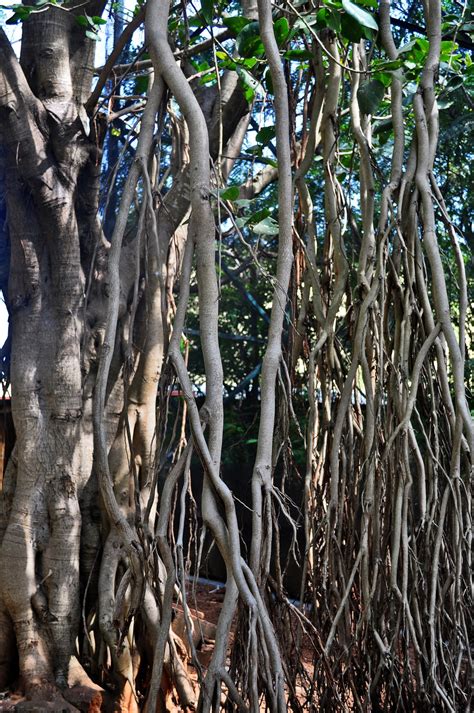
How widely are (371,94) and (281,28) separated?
38 cm

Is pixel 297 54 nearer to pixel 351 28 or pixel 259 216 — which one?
pixel 351 28

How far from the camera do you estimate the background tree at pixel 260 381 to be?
86.0 inches

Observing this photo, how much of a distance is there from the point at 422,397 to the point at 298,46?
2387 millimetres

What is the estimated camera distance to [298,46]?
163 inches

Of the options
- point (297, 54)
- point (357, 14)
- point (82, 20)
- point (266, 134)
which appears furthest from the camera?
point (82, 20)

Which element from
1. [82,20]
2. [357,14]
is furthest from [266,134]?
[82,20]

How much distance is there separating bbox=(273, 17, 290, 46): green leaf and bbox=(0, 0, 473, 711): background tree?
10 mm

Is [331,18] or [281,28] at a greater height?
[281,28]

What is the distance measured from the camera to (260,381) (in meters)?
2.93

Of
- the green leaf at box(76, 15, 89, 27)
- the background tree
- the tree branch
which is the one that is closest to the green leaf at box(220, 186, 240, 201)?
the background tree

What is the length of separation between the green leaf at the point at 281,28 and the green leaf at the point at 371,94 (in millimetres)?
324

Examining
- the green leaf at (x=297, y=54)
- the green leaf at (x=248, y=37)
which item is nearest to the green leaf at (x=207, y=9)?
the green leaf at (x=248, y=37)

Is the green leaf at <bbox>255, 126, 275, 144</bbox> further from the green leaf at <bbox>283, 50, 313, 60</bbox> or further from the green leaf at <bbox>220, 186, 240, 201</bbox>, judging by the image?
the green leaf at <bbox>220, 186, 240, 201</bbox>

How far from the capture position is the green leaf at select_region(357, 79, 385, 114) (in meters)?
2.44
